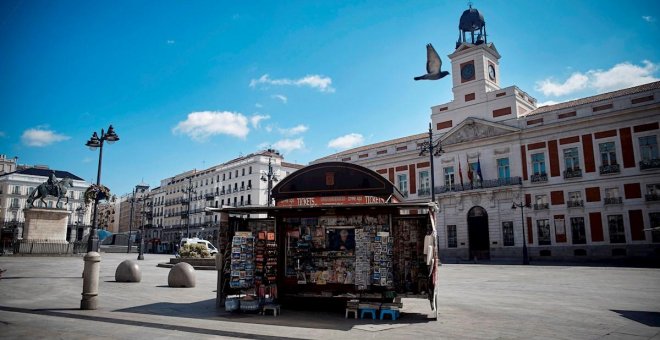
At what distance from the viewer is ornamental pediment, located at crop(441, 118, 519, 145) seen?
44.0m

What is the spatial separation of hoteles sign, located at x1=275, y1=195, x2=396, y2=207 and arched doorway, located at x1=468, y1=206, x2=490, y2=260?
3590 cm

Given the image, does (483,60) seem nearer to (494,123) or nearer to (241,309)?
(494,123)

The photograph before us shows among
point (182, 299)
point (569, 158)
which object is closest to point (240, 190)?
point (569, 158)

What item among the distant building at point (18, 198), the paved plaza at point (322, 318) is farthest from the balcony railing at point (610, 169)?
the distant building at point (18, 198)

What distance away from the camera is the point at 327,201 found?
11445mm

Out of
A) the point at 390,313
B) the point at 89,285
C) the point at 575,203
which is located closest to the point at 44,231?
the point at 89,285

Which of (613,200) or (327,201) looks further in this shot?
(613,200)

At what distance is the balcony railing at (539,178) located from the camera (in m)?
40.7

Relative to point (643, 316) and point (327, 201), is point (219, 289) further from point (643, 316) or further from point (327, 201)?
point (643, 316)

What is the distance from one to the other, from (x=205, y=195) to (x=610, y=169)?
2877 inches

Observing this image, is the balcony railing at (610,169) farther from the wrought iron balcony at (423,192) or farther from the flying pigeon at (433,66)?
the flying pigeon at (433,66)

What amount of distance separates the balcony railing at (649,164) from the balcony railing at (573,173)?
4633 millimetres

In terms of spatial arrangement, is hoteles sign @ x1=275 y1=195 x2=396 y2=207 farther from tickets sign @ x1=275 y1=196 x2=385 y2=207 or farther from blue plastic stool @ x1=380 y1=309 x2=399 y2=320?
blue plastic stool @ x1=380 y1=309 x2=399 y2=320

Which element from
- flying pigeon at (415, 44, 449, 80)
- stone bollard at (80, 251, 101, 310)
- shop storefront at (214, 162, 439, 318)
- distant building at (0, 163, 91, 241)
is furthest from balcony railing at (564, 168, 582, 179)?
distant building at (0, 163, 91, 241)
